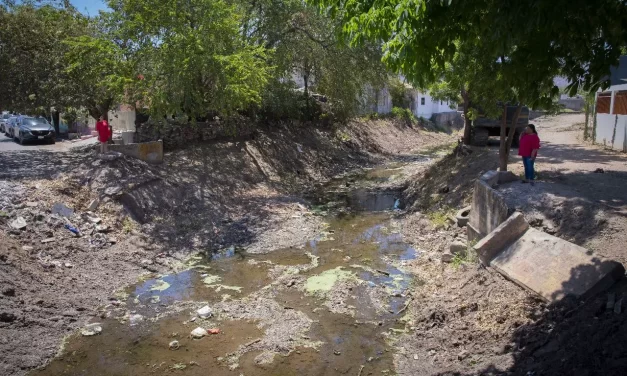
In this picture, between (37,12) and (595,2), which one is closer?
(595,2)

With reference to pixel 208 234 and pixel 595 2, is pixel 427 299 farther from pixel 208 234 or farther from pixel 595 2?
pixel 208 234

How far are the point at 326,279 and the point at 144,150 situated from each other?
8942mm

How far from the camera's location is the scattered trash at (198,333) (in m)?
7.11

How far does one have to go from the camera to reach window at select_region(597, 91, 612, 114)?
19500 millimetres

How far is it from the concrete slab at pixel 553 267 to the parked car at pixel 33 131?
24629 mm

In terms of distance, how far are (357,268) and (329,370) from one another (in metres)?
3.88

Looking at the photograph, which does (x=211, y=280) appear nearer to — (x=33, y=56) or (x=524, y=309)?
(x=524, y=309)

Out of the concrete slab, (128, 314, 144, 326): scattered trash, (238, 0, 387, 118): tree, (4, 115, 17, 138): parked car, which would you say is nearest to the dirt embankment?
(128, 314, 144, 326): scattered trash

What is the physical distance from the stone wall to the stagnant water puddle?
818 centimetres

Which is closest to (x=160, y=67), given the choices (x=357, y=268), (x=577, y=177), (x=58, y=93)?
(x=58, y=93)

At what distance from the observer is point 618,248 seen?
6914mm

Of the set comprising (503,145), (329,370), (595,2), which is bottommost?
(329,370)

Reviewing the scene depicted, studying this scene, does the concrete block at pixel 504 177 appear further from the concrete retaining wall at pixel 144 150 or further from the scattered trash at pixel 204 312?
the concrete retaining wall at pixel 144 150

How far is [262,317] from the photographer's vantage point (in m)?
7.70
